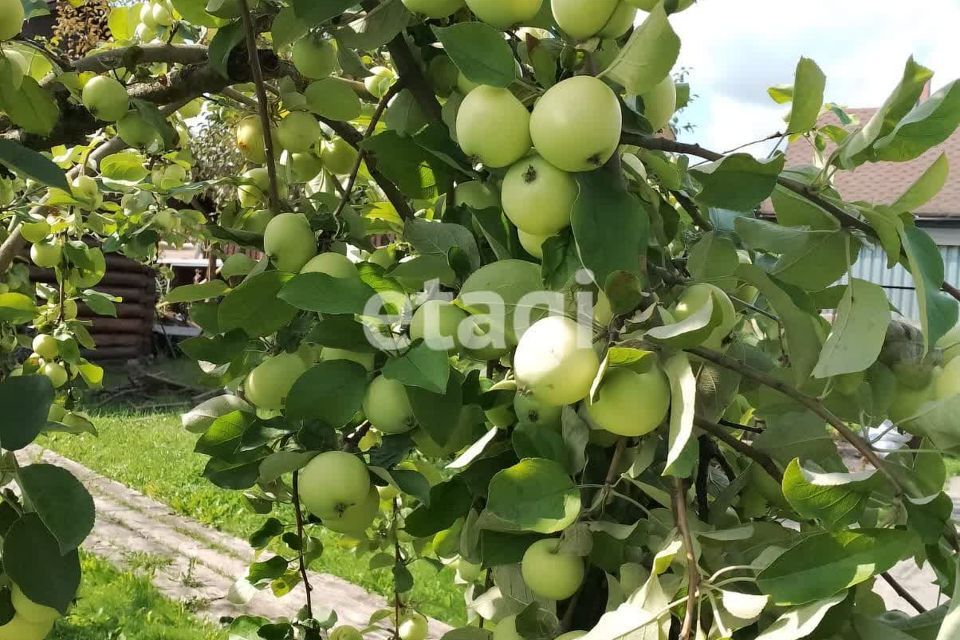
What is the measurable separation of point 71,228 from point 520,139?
153cm

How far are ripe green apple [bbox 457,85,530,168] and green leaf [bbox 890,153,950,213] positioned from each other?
32 cm

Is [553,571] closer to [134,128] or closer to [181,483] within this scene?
[134,128]

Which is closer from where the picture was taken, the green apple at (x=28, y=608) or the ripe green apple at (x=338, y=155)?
the green apple at (x=28, y=608)

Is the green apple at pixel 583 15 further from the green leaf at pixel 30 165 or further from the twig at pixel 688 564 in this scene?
the green leaf at pixel 30 165

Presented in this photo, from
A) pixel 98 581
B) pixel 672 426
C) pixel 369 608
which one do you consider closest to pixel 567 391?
pixel 672 426

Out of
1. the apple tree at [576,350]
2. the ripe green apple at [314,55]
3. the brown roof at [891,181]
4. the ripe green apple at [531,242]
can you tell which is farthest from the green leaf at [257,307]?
the brown roof at [891,181]

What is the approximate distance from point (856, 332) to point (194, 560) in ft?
10.5

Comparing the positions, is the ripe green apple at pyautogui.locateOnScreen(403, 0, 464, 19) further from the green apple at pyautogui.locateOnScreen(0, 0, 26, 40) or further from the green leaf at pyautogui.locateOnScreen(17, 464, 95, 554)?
Answer: the green leaf at pyautogui.locateOnScreen(17, 464, 95, 554)

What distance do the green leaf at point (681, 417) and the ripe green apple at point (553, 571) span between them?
5.9 inches

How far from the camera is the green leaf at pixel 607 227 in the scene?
575mm

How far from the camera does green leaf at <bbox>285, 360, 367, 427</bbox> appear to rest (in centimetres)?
73

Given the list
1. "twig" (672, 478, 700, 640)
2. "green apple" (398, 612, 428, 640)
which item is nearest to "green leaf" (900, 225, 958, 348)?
"twig" (672, 478, 700, 640)

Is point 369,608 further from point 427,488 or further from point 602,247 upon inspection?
point 602,247

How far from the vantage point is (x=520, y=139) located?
62 cm
